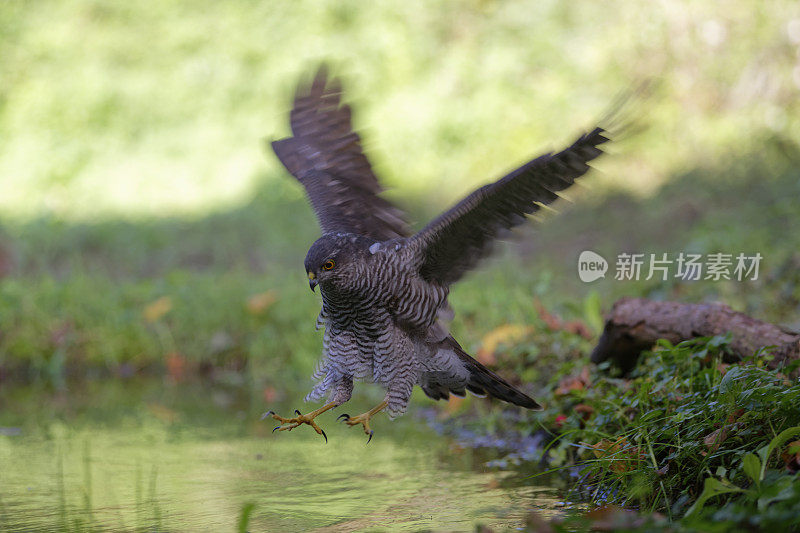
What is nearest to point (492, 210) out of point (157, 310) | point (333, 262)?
point (333, 262)

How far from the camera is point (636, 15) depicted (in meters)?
10.7

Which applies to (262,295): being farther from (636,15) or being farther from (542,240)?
(636,15)

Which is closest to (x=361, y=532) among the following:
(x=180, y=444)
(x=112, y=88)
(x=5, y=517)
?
(x=5, y=517)

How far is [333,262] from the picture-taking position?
11.1ft

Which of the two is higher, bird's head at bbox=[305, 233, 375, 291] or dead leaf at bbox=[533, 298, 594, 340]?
bird's head at bbox=[305, 233, 375, 291]

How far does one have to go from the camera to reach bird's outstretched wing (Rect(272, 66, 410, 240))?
4000 mm

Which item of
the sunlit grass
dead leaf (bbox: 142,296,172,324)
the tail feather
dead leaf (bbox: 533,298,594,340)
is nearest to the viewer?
the tail feather

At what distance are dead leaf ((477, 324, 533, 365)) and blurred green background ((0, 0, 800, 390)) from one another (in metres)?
0.25

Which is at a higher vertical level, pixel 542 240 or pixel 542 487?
pixel 542 240

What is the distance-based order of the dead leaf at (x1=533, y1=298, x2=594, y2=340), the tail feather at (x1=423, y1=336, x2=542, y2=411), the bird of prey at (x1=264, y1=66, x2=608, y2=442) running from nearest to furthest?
the bird of prey at (x1=264, y1=66, x2=608, y2=442)
the tail feather at (x1=423, y1=336, x2=542, y2=411)
the dead leaf at (x1=533, y1=298, x2=594, y2=340)

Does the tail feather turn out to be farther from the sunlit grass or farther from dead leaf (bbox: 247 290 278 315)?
the sunlit grass

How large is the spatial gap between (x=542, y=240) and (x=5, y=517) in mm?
6785

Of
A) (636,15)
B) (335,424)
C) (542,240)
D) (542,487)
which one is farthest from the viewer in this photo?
(636,15)

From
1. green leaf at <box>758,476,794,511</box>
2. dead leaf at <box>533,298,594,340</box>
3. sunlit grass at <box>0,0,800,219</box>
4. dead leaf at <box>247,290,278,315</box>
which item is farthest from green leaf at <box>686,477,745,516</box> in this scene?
sunlit grass at <box>0,0,800,219</box>
